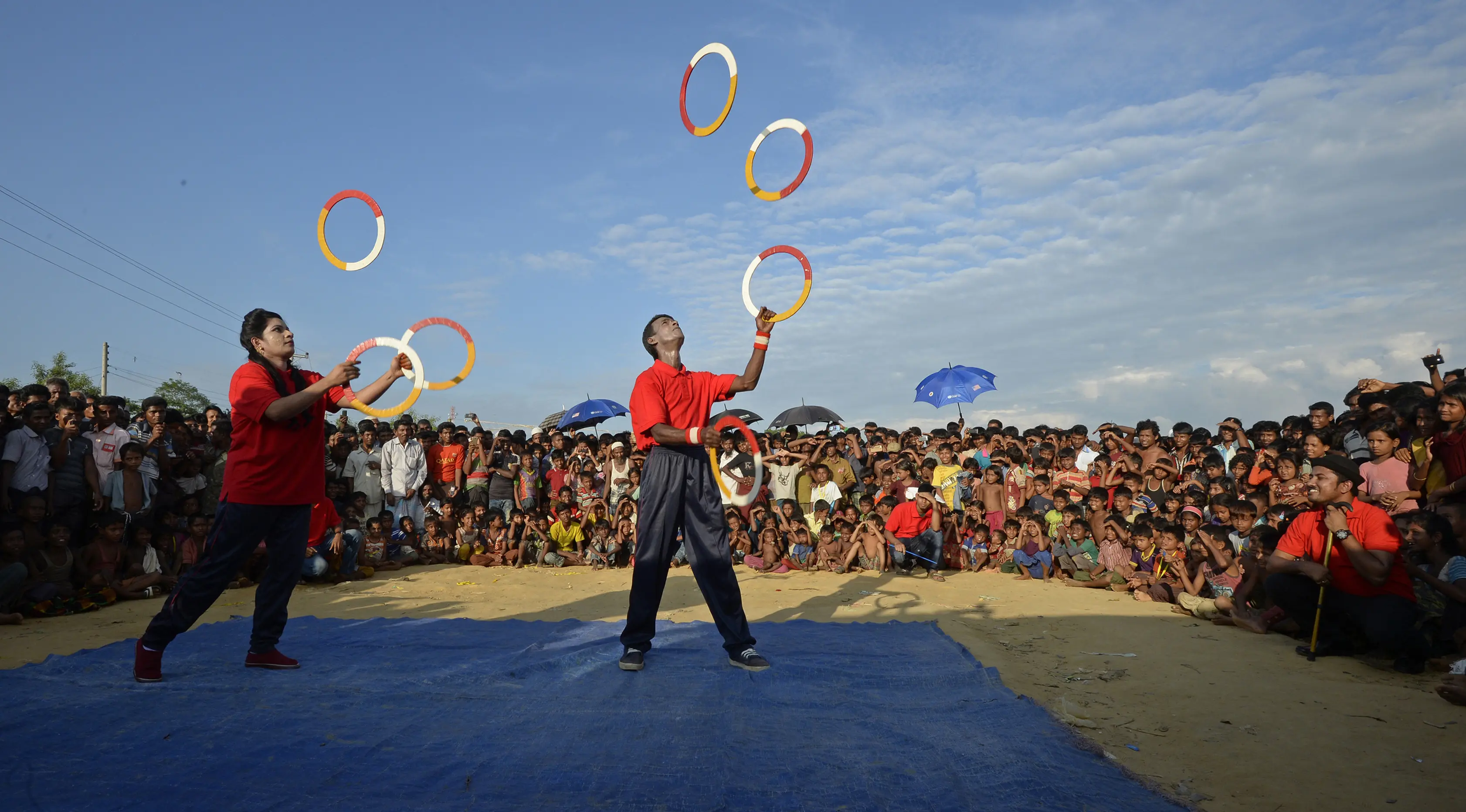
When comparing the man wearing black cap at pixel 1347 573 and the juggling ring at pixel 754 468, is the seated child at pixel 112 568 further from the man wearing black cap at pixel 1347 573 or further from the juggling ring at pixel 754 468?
the man wearing black cap at pixel 1347 573

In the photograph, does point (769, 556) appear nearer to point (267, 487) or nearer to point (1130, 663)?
point (1130, 663)

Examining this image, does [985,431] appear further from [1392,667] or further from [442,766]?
[442,766]

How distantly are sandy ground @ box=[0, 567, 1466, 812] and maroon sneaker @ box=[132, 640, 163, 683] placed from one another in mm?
2036

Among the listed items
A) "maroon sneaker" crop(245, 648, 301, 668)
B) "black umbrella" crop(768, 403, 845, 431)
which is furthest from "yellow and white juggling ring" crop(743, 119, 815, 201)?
"black umbrella" crop(768, 403, 845, 431)

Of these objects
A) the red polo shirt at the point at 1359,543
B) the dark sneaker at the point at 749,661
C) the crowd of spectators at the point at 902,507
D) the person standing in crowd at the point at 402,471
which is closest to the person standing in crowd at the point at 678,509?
the dark sneaker at the point at 749,661

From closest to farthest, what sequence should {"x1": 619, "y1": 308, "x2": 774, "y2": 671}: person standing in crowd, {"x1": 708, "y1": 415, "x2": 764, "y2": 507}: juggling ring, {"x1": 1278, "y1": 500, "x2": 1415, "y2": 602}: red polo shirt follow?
1. {"x1": 619, "y1": 308, "x2": 774, "y2": 671}: person standing in crowd
2. {"x1": 1278, "y1": 500, "x2": 1415, "y2": 602}: red polo shirt
3. {"x1": 708, "y1": 415, "x2": 764, "y2": 507}: juggling ring

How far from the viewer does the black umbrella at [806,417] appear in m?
16.4

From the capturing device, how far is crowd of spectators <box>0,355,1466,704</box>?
19.0ft

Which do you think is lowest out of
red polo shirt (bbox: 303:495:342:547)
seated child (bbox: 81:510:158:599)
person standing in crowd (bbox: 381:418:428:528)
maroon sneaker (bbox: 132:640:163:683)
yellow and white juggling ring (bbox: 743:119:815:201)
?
maroon sneaker (bbox: 132:640:163:683)

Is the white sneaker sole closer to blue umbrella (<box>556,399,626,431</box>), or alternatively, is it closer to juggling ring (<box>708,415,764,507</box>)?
juggling ring (<box>708,415,764,507</box>)

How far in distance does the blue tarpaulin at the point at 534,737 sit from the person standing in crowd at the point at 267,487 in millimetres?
312

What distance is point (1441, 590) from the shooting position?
541 cm

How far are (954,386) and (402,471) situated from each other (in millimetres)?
9367

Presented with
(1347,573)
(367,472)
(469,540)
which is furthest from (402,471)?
(1347,573)
